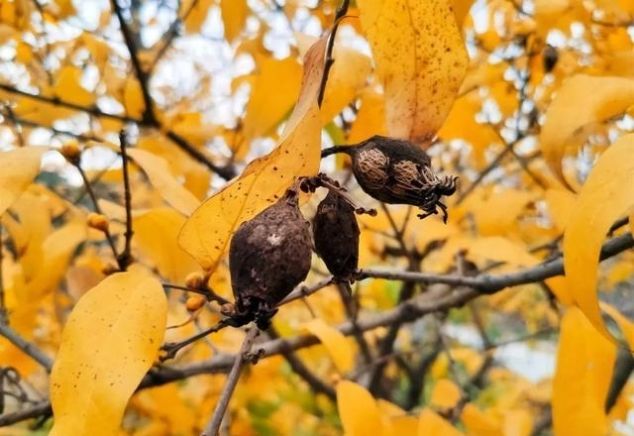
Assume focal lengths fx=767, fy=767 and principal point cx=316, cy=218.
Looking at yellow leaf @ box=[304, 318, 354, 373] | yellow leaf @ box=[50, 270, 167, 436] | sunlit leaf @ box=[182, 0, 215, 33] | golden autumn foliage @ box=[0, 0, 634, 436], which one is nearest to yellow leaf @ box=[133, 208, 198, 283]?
golden autumn foliage @ box=[0, 0, 634, 436]

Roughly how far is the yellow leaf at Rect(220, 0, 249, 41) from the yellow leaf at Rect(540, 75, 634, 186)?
0.37m

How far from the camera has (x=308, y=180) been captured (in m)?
0.46

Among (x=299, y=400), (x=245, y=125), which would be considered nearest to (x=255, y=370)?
(x=299, y=400)

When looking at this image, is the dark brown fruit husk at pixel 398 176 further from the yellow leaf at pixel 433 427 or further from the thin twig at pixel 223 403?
the yellow leaf at pixel 433 427

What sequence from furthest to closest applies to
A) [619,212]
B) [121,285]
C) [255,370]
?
[255,370]
[121,285]
[619,212]

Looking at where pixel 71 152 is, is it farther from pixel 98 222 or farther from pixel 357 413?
pixel 357 413

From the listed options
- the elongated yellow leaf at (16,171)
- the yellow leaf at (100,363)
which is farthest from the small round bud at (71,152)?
the yellow leaf at (100,363)

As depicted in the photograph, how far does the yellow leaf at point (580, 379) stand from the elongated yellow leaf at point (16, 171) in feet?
1.53

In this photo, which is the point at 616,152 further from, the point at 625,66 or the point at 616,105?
the point at 625,66

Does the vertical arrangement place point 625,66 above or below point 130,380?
above

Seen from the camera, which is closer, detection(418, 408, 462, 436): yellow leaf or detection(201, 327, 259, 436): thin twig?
detection(201, 327, 259, 436): thin twig

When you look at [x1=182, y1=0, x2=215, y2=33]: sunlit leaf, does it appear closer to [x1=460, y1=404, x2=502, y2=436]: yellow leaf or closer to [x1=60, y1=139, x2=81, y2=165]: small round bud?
[x1=60, y1=139, x2=81, y2=165]: small round bud

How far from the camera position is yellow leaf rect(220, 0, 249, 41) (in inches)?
31.9

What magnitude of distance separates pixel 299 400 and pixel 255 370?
23cm
